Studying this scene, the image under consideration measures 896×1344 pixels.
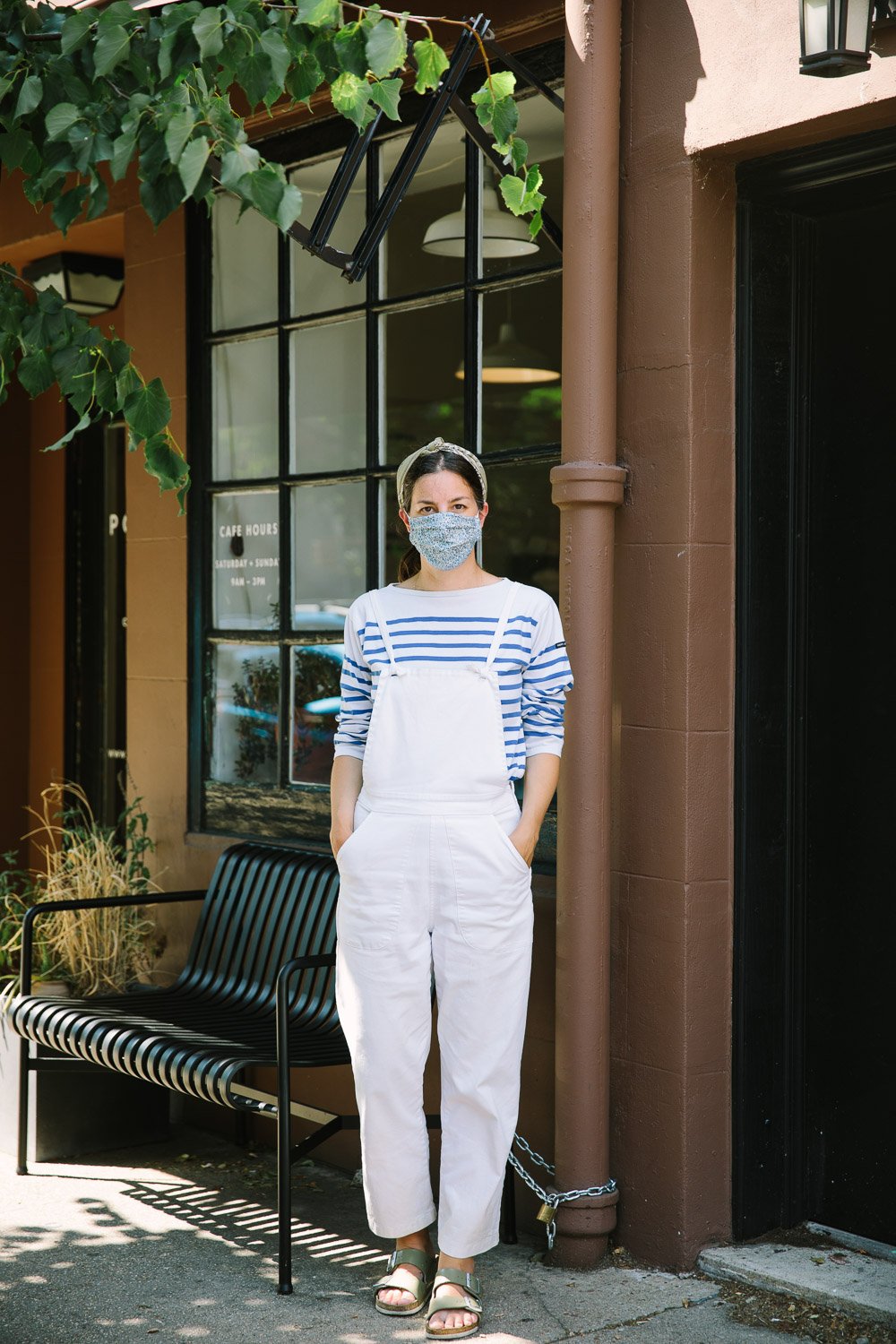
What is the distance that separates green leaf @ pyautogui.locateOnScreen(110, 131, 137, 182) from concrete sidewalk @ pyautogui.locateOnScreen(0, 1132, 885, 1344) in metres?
2.53

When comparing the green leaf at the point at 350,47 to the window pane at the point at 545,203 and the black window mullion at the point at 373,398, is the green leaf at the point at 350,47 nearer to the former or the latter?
the window pane at the point at 545,203

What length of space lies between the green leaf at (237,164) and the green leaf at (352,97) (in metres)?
0.42

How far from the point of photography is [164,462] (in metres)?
3.45

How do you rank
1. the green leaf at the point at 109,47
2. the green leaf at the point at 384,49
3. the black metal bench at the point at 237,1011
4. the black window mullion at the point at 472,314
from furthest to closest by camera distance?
the black window mullion at the point at 472,314 < the black metal bench at the point at 237,1011 < the green leaf at the point at 384,49 < the green leaf at the point at 109,47

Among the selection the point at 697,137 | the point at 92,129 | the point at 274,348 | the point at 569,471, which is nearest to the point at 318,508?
the point at 274,348

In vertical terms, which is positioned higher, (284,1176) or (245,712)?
(245,712)

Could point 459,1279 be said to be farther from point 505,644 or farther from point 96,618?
point 96,618

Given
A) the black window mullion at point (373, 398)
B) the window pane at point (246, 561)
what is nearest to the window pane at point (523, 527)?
the black window mullion at point (373, 398)

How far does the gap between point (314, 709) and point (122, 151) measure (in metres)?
2.79

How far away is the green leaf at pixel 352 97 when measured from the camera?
10.1 ft

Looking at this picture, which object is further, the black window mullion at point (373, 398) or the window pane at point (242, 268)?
the window pane at point (242, 268)

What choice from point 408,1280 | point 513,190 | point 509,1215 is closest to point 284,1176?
point 408,1280

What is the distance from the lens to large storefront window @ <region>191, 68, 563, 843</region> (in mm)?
4668

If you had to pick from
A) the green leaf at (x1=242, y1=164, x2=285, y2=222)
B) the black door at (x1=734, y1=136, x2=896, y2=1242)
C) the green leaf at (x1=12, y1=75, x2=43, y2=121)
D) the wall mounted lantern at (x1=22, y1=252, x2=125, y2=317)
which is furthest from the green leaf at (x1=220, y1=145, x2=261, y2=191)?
the wall mounted lantern at (x1=22, y1=252, x2=125, y2=317)
